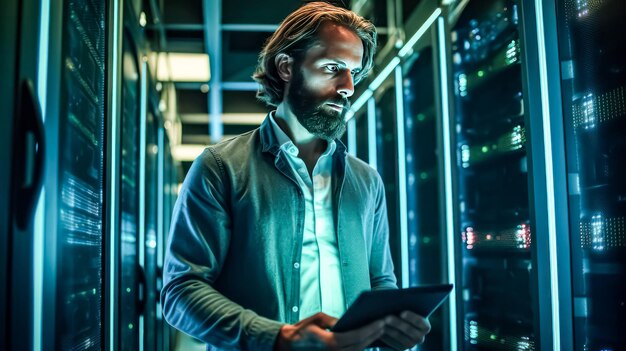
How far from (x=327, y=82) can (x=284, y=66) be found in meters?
0.20

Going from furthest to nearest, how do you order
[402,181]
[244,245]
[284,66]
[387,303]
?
[402,181] < [284,66] < [244,245] < [387,303]

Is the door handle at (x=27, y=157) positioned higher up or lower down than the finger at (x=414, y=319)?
higher up

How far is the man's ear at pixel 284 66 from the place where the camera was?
5.47 feet

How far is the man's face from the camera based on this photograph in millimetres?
1538

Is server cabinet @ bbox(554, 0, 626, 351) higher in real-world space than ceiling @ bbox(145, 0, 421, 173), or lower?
lower

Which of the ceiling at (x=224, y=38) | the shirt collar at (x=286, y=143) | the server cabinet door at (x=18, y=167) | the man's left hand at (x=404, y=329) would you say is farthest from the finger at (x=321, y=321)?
the ceiling at (x=224, y=38)

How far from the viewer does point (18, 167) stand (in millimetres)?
1306

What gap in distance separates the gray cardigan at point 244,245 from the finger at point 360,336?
16 centimetres

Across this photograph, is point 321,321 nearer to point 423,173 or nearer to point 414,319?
point 414,319

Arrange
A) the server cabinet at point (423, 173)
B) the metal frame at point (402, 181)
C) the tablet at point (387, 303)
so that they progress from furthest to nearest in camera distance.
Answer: the metal frame at point (402, 181), the server cabinet at point (423, 173), the tablet at point (387, 303)

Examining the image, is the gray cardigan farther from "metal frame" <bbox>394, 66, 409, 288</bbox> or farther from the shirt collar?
"metal frame" <bbox>394, 66, 409, 288</bbox>

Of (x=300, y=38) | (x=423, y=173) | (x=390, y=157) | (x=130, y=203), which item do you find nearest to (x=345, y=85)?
(x=300, y=38)

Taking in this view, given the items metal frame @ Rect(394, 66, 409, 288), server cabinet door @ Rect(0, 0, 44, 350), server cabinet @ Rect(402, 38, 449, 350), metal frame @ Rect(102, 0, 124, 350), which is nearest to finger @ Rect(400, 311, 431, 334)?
server cabinet door @ Rect(0, 0, 44, 350)

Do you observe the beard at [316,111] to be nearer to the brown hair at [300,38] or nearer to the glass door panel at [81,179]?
the brown hair at [300,38]
